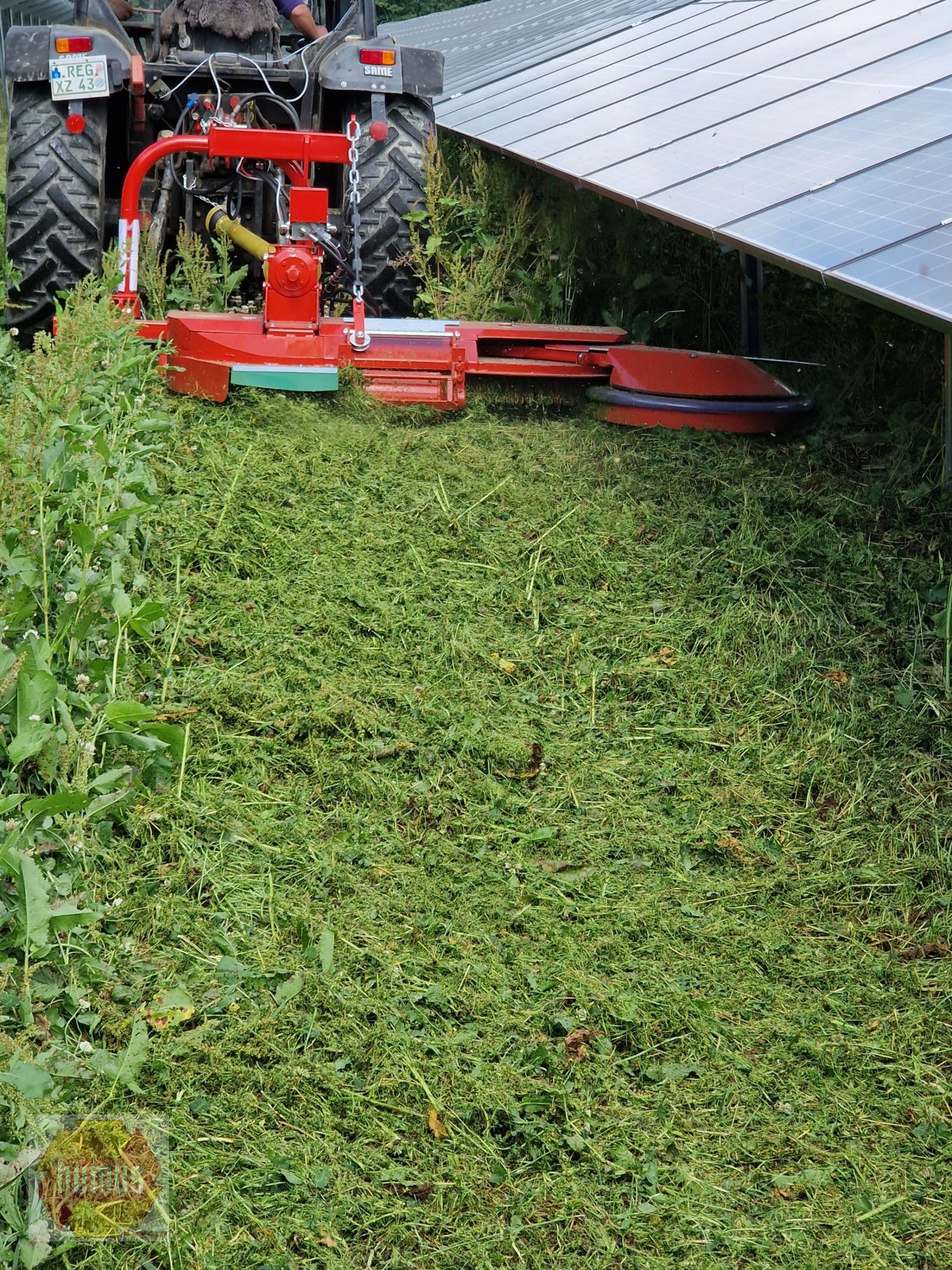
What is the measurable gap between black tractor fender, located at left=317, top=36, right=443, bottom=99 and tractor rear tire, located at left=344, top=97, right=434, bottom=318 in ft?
0.37

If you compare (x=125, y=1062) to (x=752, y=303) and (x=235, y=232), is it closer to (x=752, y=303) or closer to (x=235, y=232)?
(x=235, y=232)

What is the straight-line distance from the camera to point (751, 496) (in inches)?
168

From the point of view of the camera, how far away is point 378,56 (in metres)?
5.78

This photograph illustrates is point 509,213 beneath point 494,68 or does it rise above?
beneath

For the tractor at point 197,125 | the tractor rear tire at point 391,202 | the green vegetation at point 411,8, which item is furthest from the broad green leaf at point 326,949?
the green vegetation at point 411,8

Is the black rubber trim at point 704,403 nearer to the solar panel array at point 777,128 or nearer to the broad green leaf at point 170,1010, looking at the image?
the solar panel array at point 777,128

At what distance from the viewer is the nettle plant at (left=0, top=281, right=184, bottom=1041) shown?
2.45m

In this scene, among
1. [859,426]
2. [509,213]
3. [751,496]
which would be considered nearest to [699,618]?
[751,496]

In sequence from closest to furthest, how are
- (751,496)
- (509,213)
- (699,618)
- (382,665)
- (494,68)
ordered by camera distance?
(382,665) < (699,618) < (751,496) < (509,213) < (494,68)

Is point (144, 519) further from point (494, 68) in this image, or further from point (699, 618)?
point (494, 68)

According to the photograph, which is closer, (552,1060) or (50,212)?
(552,1060)

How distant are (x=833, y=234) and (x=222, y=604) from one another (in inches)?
85.7

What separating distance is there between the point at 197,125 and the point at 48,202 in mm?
713
